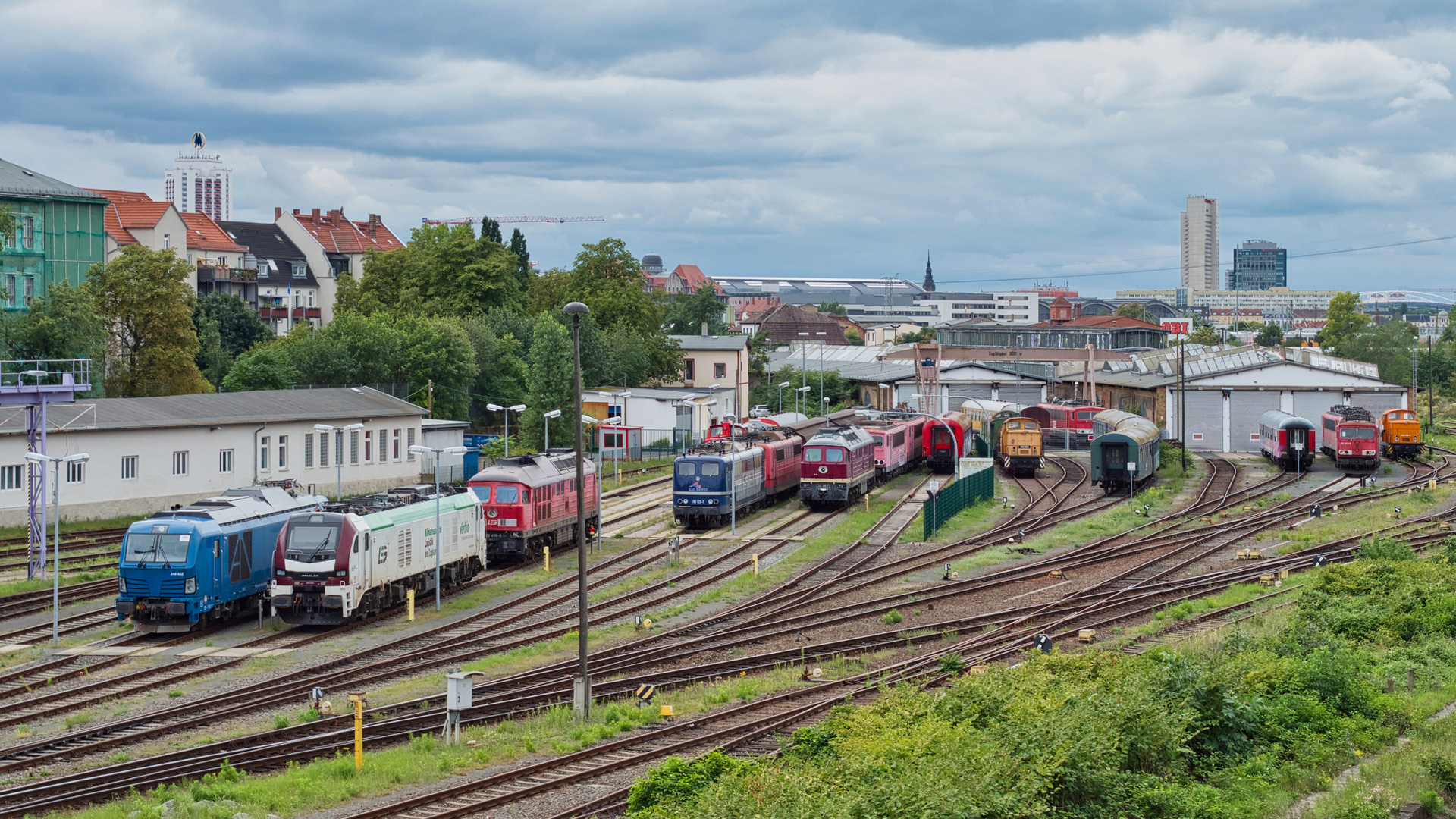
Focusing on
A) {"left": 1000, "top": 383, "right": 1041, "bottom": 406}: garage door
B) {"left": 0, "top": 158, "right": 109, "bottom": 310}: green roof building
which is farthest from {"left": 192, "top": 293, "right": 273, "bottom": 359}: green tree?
{"left": 1000, "top": 383, "right": 1041, "bottom": 406}: garage door

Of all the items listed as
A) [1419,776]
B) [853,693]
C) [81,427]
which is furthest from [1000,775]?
[81,427]

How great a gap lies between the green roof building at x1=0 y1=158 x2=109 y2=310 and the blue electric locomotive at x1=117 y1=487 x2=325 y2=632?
130 ft

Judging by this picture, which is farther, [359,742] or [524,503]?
[524,503]

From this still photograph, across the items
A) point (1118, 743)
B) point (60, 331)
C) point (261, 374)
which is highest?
point (60, 331)

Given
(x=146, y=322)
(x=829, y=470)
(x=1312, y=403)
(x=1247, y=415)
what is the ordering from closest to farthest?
1. (x=829, y=470)
2. (x=146, y=322)
3. (x=1312, y=403)
4. (x=1247, y=415)

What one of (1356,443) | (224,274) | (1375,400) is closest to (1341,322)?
(1375,400)

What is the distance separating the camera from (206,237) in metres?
103

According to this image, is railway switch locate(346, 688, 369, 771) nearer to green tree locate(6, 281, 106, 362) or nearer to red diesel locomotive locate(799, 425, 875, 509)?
red diesel locomotive locate(799, 425, 875, 509)

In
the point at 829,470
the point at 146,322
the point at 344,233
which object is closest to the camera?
the point at 829,470

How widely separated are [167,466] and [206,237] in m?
62.7

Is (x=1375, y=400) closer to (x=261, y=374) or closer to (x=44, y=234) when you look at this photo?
(x=261, y=374)

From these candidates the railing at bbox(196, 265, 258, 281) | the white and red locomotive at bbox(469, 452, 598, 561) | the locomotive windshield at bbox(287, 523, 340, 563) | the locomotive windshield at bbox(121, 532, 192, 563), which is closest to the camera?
the locomotive windshield at bbox(121, 532, 192, 563)

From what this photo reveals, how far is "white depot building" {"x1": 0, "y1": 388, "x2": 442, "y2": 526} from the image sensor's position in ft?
142

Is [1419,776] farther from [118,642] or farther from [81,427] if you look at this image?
[81,427]
